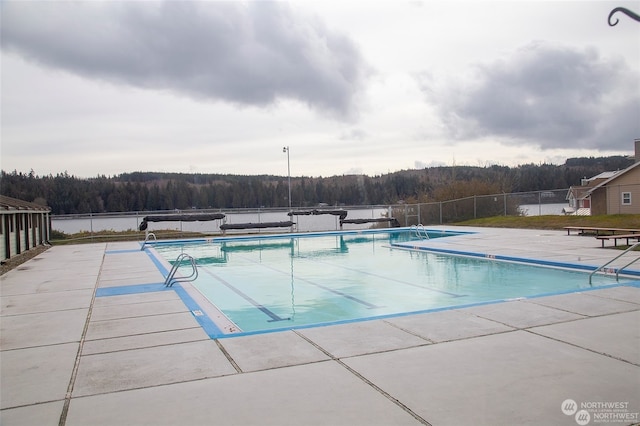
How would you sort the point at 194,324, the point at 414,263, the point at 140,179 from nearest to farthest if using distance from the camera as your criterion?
1. the point at 194,324
2. the point at 414,263
3. the point at 140,179

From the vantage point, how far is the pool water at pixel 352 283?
7.91m

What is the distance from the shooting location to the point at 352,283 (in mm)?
10531

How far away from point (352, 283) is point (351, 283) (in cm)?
2

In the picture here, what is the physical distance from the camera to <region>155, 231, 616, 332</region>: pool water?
7.91 m

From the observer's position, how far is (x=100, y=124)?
760 inches

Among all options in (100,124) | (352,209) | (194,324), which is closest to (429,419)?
(194,324)

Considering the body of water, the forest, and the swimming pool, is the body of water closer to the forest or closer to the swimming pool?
the forest

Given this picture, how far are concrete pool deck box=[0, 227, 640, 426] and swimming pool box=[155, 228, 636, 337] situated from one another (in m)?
0.94

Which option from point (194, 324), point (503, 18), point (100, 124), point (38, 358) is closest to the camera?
point (38, 358)

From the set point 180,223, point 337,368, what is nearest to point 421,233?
point 180,223

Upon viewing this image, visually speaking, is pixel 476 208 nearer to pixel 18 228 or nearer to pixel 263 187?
pixel 18 228

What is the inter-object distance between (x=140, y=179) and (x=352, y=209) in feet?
98.4

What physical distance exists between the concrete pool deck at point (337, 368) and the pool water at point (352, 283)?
132cm

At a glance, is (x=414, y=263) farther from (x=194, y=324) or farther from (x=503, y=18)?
(x=194, y=324)
